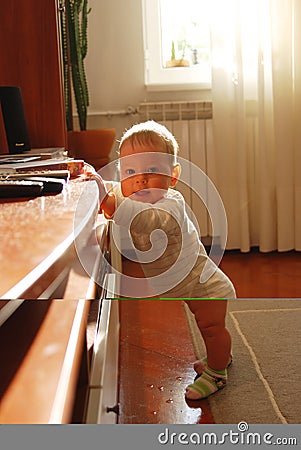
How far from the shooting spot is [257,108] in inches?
48.8

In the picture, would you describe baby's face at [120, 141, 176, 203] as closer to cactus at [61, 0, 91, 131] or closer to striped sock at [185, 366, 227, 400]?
striped sock at [185, 366, 227, 400]

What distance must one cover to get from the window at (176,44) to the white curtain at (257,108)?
5 centimetres

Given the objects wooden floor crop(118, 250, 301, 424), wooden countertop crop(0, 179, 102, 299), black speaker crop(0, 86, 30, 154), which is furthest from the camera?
black speaker crop(0, 86, 30, 154)

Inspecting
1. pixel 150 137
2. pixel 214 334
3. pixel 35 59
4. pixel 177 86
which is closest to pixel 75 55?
pixel 177 86

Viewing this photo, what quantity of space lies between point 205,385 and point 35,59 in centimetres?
58

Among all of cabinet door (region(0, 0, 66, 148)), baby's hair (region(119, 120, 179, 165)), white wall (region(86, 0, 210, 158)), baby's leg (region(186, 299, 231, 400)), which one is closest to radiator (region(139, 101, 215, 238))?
white wall (region(86, 0, 210, 158))

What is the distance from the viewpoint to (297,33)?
3.96 feet

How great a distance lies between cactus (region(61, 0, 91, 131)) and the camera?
1138mm

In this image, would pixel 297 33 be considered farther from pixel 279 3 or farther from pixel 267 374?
pixel 267 374

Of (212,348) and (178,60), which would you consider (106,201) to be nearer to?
(212,348)

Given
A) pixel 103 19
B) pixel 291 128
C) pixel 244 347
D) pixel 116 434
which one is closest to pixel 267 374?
pixel 244 347

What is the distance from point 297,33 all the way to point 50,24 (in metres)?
0.55

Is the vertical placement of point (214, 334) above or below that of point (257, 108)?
below

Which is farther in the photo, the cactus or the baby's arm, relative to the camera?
the cactus
